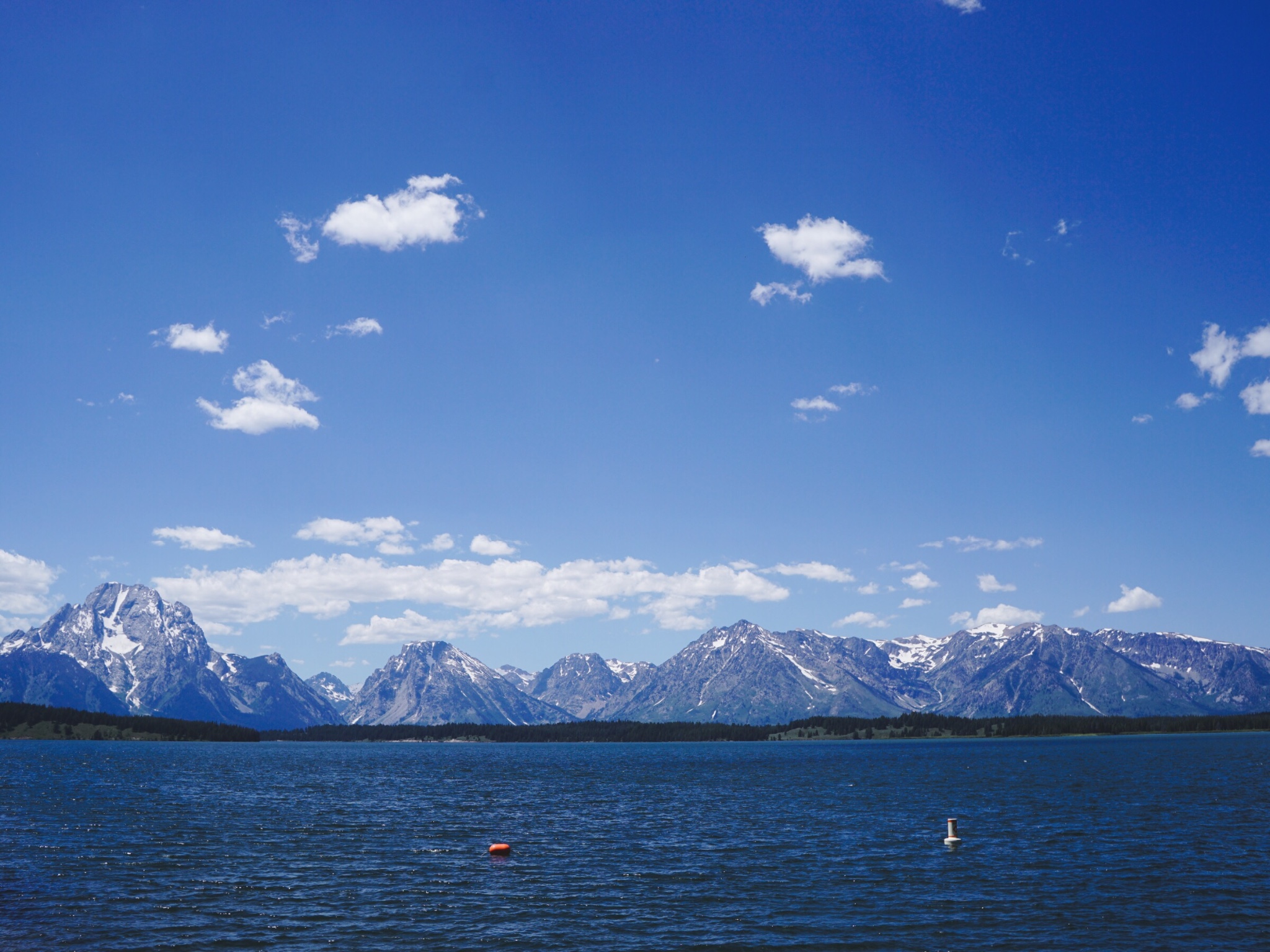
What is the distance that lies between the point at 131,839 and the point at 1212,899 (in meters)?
78.1

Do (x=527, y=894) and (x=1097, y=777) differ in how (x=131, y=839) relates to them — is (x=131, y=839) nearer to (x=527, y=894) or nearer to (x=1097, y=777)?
(x=527, y=894)

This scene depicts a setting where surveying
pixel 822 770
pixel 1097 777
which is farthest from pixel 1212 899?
pixel 822 770

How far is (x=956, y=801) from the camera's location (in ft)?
339

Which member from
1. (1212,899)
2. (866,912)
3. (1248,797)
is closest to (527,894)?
(866,912)

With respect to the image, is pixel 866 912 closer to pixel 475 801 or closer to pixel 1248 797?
pixel 475 801

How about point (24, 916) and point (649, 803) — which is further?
point (649, 803)

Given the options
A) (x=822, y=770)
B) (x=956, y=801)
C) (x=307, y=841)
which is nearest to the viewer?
(x=307, y=841)

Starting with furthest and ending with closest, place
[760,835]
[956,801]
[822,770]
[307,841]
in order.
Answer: [822,770], [956,801], [760,835], [307,841]

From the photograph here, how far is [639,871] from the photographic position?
58750mm

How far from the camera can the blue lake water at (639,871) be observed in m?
42.5

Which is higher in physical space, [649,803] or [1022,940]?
[1022,940]

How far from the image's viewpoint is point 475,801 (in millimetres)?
110625

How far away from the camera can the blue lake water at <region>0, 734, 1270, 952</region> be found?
42500mm

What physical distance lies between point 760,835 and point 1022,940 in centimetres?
3630
